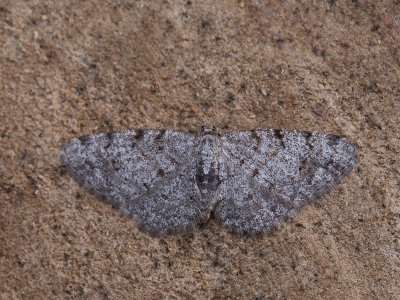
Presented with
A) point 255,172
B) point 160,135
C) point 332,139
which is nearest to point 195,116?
point 160,135

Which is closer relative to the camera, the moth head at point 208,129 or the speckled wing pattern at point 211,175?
the speckled wing pattern at point 211,175

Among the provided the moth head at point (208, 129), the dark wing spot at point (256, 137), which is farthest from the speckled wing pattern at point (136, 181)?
the dark wing spot at point (256, 137)

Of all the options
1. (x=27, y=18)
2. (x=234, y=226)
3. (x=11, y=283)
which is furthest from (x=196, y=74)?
(x=11, y=283)

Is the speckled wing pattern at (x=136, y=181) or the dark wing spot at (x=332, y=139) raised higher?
the dark wing spot at (x=332, y=139)

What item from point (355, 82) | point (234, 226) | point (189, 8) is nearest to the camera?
point (234, 226)

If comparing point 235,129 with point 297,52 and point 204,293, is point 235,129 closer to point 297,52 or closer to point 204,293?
point 297,52

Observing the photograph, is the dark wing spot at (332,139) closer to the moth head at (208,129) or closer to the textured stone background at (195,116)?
the textured stone background at (195,116)
